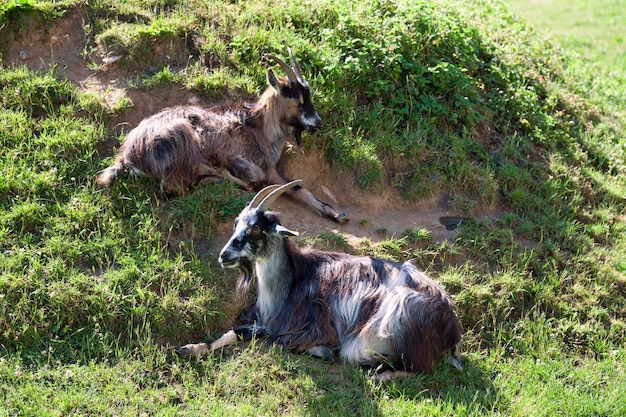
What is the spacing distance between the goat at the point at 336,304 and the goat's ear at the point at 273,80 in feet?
5.89

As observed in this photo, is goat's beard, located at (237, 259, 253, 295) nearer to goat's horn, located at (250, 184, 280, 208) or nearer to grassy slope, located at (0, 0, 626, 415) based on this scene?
grassy slope, located at (0, 0, 626, 415)

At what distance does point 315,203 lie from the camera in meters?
7.18

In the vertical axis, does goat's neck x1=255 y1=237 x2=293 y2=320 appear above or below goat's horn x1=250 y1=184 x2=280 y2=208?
below

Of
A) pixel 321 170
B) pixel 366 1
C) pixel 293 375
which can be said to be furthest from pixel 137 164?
pixel 366 1

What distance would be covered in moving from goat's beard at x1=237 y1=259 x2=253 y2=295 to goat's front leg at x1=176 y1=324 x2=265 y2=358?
0.35 m

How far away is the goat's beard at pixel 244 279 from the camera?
6084 mm

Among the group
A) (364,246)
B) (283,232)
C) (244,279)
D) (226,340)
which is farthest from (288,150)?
(226,340)

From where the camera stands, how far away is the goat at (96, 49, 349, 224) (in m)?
6.84

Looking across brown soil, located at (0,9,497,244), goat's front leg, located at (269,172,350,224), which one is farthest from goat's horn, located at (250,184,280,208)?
goat's front leg, located at (269,172,350,224)

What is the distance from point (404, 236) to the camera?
7.05 m

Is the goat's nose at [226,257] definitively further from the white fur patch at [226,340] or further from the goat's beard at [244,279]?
the white fur patch at [226,340]

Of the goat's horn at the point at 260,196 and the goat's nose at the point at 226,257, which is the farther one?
the goat's horn at the point at 260,196

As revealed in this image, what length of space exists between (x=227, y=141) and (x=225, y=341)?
223 centimetres

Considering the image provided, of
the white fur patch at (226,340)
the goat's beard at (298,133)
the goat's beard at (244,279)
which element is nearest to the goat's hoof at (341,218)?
the goat's beard at (298,133)
